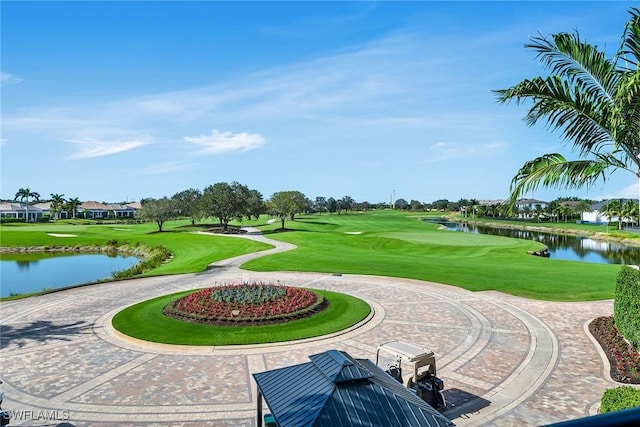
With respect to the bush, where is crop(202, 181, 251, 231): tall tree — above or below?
above

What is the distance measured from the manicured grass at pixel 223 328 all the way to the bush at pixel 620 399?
32.1 ft

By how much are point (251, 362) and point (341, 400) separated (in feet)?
27.1

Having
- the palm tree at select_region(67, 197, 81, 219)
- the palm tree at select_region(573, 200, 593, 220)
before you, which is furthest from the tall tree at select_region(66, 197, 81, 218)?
the palm tree at select_region(573, 200, 593, 220)

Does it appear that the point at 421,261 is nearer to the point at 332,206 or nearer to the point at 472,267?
the point at 472,267

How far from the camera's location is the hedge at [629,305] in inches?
547

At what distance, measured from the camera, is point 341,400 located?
6.45 meters

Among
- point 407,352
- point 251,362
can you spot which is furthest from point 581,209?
point 251,362

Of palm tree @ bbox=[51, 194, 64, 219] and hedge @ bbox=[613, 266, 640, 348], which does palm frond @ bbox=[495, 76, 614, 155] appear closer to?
hedge @ bbox=[613, 266, 640, 348]

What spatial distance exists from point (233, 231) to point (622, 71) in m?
62.1

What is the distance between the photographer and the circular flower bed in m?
18.3

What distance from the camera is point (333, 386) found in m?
6.69

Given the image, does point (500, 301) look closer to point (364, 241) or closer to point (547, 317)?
point (547, 317)

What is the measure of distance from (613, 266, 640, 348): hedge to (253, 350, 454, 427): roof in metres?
11.0

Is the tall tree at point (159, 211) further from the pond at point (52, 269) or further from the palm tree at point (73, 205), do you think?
the palm tree at point (73, 205)
